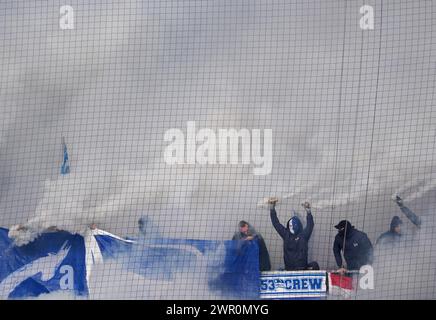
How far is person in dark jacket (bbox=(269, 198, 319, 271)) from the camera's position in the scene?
458 cm

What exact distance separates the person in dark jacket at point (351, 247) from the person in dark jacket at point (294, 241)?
5.1 inches

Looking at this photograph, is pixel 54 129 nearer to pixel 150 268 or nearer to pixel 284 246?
pixel 150 268

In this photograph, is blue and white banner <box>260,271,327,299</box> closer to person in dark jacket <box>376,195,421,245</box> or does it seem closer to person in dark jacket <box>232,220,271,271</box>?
person in dark jacket <box>232,220,271,271</box>

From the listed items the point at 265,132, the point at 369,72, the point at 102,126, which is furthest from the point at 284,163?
the point at 102,126

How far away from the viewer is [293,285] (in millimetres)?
4570

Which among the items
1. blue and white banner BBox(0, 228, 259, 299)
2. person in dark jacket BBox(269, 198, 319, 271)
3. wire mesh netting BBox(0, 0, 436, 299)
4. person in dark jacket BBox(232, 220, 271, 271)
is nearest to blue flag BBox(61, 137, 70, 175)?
wire mesh netting BBox(0, 0, 436, 299)

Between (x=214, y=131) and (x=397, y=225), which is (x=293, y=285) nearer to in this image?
(x=397, y=225)

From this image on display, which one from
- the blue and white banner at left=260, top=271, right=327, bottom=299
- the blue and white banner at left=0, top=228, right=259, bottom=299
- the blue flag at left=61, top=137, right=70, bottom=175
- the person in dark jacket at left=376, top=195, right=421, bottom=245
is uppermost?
the blue flag at left=61, top=137, right=70, bottom=175

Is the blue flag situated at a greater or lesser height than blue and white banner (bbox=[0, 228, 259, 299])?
greater

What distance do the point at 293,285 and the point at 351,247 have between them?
0.32 m

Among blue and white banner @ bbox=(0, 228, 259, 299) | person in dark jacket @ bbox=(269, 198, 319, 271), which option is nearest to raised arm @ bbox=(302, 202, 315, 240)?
person in dark jacket @ bbox=(269, 198, 319, 271)

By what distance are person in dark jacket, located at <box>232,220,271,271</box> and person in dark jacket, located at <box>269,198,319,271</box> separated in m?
0.09

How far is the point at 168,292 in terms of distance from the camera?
4.62m

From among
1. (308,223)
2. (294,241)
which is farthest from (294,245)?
(308,223)
